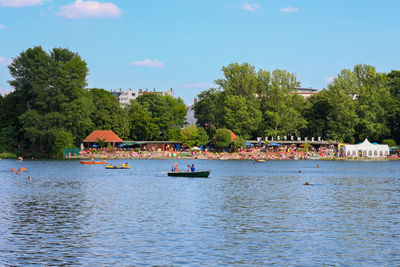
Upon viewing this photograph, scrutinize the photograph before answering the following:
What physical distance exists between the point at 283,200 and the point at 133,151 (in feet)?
311

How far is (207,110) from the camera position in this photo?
15788cm

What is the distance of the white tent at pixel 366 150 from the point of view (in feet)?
444

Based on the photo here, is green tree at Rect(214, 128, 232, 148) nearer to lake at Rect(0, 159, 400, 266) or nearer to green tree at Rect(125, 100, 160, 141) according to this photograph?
green tree at Rect(125, 100, 160, 141)

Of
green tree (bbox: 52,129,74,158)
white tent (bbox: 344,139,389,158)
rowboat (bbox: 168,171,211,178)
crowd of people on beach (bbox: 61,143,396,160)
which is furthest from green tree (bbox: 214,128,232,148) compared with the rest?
rowboat (bbox: 168,171,211,178)

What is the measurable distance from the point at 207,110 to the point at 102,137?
39282 mm

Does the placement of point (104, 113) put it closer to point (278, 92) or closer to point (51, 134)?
point (51, 134)

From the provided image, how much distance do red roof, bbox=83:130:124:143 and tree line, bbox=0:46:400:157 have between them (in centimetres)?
270

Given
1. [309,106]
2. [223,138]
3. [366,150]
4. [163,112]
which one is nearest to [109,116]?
[163,112]

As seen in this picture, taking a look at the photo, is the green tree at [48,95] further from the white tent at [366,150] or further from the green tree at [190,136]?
the white tent at [366,150]

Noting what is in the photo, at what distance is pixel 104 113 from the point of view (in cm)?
13375

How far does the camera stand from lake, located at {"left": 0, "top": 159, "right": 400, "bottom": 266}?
24.5 meters

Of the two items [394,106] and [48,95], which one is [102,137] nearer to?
[48,95]

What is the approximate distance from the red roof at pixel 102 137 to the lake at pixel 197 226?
71002mm

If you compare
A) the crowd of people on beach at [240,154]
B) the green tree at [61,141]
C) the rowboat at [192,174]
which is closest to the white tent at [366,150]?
the crowd of people on beach at [240,154]
